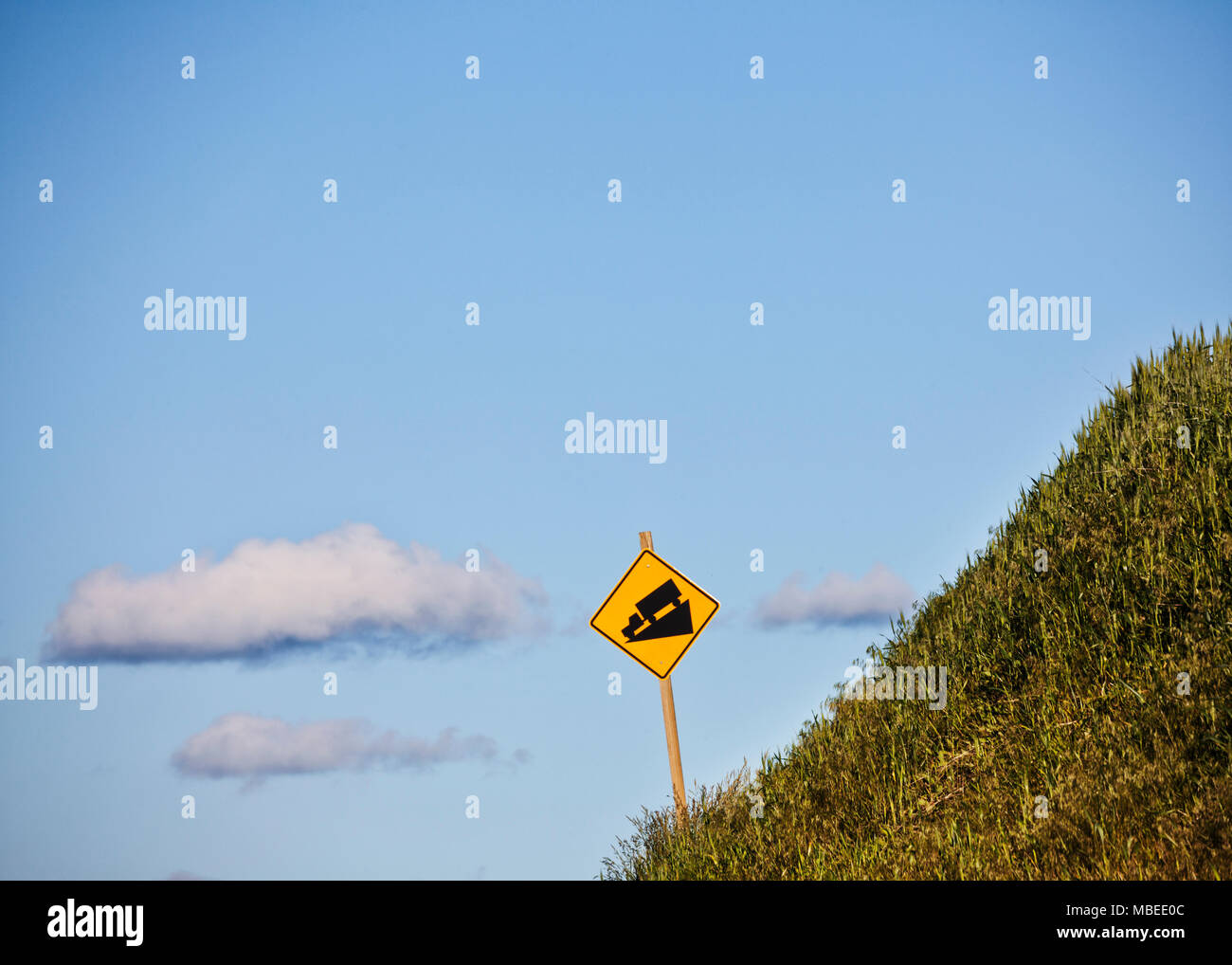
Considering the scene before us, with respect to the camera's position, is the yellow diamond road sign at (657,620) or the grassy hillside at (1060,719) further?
the yellow diamond road sign at (657,620)

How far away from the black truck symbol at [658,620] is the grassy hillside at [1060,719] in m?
2.22

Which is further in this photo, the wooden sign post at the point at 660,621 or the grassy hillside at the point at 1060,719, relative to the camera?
the wooden sign post at the point at 660,621

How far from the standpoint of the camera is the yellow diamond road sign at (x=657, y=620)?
11.7 meters

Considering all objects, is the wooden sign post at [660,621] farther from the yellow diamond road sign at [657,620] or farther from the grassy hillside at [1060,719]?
the grassy hillside at [1060,719]

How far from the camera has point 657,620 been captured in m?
11.8

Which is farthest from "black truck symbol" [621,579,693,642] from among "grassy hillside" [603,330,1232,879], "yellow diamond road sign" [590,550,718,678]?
"grassy hillside" [603,330,1232,879]

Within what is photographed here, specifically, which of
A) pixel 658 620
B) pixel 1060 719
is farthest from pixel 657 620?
pixel 1060 719

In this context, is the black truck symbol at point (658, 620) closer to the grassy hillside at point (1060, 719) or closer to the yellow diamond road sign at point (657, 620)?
the yellow diamond road sign at point (657, 620)

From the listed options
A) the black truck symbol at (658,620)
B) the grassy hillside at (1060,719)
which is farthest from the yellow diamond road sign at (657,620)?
the grassy hillside at (1060,719)

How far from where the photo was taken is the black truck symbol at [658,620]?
1174 cm

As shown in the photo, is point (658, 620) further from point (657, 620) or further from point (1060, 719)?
point (1060, 719)

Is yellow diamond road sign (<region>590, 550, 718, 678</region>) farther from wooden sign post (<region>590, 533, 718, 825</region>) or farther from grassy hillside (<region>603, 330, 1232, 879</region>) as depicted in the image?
grassy hillside (<region>603, 330, 1232, 879</region>)
